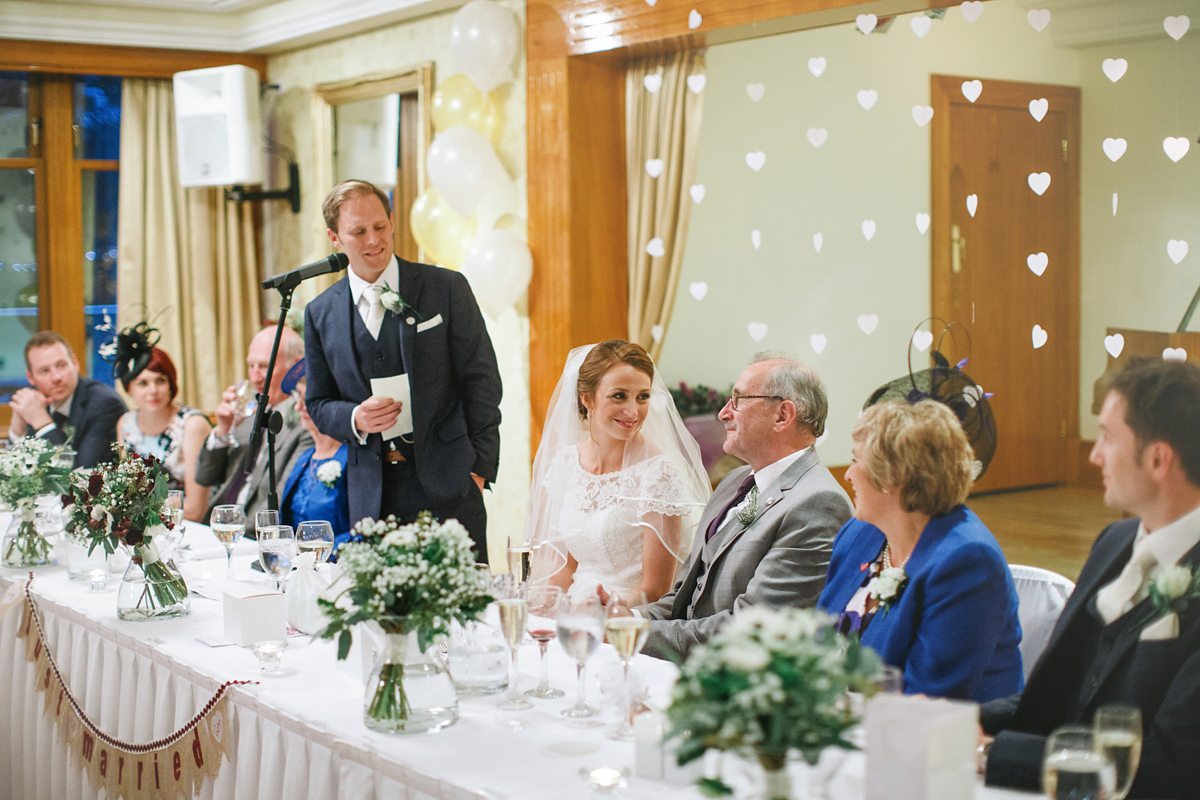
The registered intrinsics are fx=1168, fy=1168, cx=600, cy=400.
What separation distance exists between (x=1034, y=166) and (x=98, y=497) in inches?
246

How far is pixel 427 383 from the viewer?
353 centimetres

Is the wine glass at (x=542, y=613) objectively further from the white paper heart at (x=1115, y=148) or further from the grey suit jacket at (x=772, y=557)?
the white paper heart at (x=1115, y=148)

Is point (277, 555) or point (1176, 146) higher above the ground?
point (1176, 146)

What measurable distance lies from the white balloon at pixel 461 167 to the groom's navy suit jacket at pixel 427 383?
187 cm

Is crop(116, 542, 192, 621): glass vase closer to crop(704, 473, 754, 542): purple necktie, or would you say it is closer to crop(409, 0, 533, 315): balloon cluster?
crop(704, 473, 754, 542): purple necktie

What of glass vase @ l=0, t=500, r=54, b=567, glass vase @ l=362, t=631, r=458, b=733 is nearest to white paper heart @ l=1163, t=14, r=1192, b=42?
glass vase @ l=362, t=631, r=458, b=733

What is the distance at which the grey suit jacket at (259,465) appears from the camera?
13.5 feet

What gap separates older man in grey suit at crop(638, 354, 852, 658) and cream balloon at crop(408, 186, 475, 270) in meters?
3.18

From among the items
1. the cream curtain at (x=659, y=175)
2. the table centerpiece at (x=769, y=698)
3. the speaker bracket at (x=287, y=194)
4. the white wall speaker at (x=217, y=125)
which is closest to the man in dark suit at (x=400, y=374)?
the cream curtain at (x=659, y=175)

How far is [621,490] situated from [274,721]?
1365 mm

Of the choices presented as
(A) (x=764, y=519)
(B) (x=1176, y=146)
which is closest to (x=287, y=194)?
(B) (x=1176, y=146)

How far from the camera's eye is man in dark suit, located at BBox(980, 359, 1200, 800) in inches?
60.2

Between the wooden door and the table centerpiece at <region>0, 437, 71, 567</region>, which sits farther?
the wooden door

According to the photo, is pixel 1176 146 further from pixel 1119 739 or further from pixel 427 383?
pixel 1119 739
